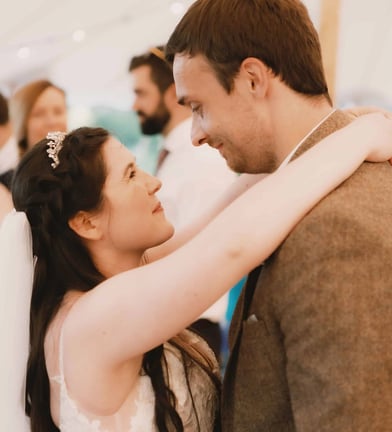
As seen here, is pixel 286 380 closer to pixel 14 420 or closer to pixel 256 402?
pixel 256 402

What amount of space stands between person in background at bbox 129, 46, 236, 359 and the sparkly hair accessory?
100cm

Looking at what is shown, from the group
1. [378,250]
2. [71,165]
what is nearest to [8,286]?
[71,165]

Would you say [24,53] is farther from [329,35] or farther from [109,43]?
[329,35]

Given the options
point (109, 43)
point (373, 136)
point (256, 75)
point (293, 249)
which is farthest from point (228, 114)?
point (109, 43)

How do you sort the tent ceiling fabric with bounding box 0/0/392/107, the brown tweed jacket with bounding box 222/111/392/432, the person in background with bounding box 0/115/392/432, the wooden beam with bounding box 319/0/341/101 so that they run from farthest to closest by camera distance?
1. the tent ceiling fabric with bounding box 0/0/392/107
2. the wooden beam with bounding box 319/0/341/101
3. the person in background with bounding box 0/115/392/432
4. the brown tweed jacket with bounding box 222/111/392/432

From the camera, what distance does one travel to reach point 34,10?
3.48 metres

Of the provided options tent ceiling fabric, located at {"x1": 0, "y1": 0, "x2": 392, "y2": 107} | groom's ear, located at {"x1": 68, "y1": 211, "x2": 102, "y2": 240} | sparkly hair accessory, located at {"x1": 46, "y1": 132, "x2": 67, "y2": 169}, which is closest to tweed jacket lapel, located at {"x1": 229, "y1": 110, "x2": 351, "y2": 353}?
groom's ear, located at {"x1": 68, "y1": 211, "x2": 102, "y2": 240}

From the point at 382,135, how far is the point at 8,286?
865 millimetres

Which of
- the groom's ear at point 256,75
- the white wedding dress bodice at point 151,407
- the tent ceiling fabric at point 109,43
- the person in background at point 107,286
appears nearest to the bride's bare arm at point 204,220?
the person in background at point 107,286

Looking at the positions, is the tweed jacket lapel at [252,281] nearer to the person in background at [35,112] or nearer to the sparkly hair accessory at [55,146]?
the sparkly hair accessory at [55,146]

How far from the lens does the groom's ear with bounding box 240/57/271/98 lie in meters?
1.23

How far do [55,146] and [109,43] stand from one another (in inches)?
94.2

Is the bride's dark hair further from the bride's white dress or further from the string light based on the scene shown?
the string light

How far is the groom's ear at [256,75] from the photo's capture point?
1.23 metres
